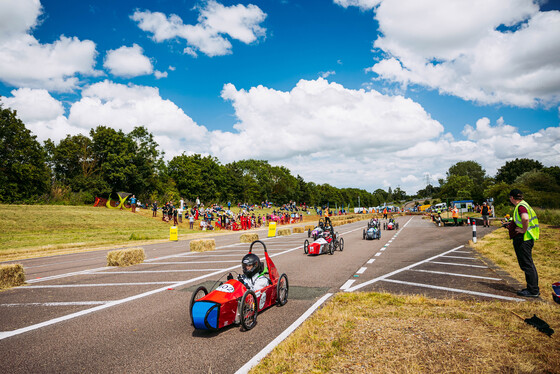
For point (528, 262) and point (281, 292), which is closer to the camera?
point (281, 292)

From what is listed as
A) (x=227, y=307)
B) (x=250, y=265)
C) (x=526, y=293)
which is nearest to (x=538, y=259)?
(x=526, y=293)

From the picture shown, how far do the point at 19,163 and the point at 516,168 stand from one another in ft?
437

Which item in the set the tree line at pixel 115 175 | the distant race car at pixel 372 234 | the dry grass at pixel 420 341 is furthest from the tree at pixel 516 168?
the dry grass at pixel 420 341

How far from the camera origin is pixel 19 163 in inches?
1666

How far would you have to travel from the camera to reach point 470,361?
3.32 metres

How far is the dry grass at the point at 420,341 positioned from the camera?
3.29 metres

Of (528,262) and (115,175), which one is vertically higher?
(115,175)

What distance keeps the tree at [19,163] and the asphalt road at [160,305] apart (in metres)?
38.3

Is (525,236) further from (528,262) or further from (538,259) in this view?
(538,259)

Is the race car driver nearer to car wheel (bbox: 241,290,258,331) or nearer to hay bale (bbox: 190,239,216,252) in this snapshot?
car wheel (bbox: 241,290,258,331)

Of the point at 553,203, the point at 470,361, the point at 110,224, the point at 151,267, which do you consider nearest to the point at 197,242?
the point at 151,267

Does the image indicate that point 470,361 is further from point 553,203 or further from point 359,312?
point 553,203

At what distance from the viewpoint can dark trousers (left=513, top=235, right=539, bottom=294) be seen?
19.7 ft

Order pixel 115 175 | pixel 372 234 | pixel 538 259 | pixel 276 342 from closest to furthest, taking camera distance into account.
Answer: pixel 276 342, pixel 538 259, pixel 372 234, pixel 115 175
